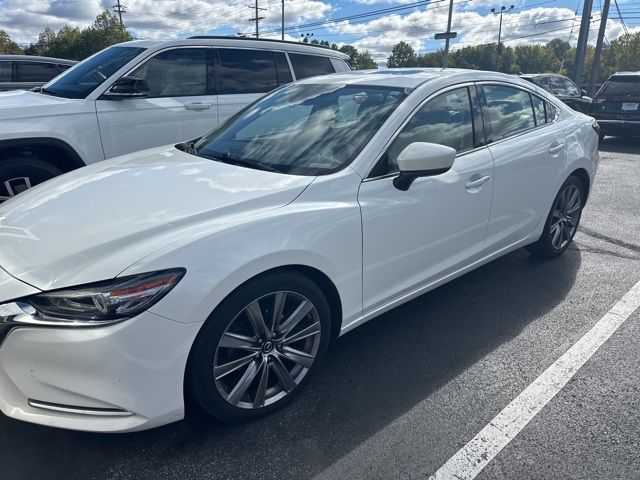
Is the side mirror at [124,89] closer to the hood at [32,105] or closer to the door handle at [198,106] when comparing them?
the hood at [32,105]

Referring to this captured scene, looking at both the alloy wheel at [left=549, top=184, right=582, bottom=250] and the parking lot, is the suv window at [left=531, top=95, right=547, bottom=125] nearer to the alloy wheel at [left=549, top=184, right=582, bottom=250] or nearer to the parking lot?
the alloy wheel at [left=549, top=184, right=582, bottom=250]

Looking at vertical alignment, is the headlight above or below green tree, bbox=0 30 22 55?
below

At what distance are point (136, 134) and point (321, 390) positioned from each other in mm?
3456

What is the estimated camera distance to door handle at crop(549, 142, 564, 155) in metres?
4.08

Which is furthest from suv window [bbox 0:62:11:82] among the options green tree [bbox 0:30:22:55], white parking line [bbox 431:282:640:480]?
green tree [bbox 0:30:22:55]

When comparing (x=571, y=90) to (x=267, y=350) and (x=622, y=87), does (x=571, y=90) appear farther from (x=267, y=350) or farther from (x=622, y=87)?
(x=267, y=350)

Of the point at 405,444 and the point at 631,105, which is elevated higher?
the point at 631,105

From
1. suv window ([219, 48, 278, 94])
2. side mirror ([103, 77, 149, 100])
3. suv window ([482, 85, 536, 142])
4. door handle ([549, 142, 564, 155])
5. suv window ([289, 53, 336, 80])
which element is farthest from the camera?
suv window ([289, 53, 336, 80])

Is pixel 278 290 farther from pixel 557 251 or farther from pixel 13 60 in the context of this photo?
pixel 13 60

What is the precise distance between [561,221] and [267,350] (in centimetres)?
323

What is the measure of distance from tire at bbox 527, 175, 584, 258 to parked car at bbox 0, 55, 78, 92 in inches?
349

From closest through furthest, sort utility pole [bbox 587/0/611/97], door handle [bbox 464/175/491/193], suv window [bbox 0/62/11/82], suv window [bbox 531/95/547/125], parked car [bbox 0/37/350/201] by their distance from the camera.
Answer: door handle [bbox 464/175/491/193] < suv window [bbox 531/95/547/125] < parked car [bbox 0/37/350/201] < suv window [bbox 0/62/11/82] < utility pole [bbox 587/0/611/97]

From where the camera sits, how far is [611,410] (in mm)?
2631

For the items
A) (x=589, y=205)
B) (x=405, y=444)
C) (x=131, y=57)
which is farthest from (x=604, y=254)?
(x=131, y=57)
